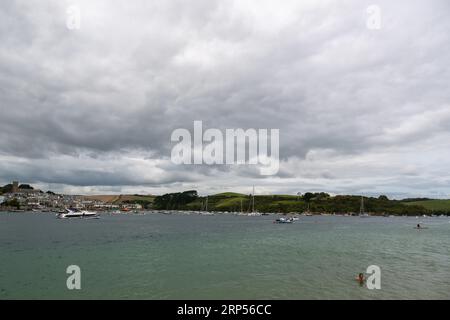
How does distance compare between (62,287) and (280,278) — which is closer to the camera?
(62,287)

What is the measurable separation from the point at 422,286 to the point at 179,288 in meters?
27.0

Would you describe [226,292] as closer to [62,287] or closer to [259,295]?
[259,295]

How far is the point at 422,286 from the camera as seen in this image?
124 feet

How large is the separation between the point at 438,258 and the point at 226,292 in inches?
1807

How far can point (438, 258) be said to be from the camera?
60562 mm

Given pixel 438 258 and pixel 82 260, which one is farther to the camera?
pixel 438 258
